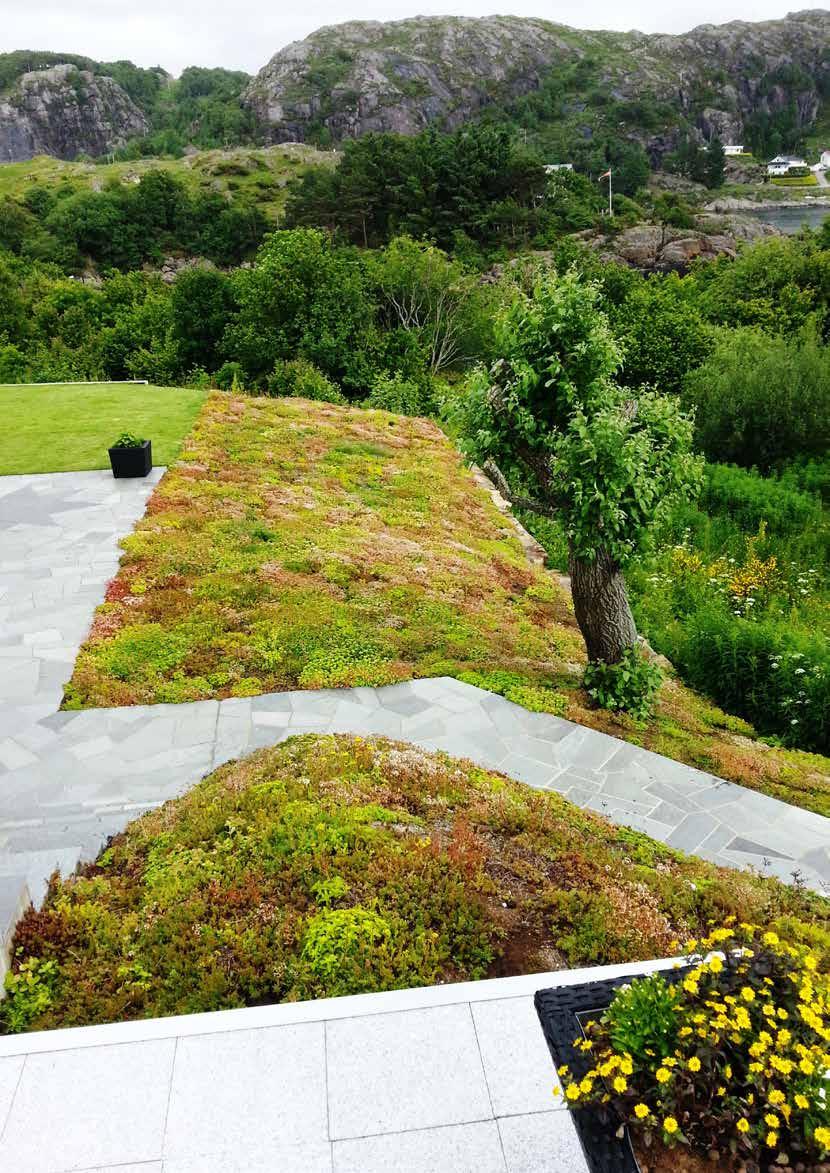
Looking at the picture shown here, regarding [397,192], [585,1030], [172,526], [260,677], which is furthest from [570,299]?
[397,192]

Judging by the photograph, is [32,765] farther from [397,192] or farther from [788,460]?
[397,192]

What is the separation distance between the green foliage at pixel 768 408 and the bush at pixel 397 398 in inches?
419

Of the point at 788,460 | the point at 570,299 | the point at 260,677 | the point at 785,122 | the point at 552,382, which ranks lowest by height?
the point at 788,460

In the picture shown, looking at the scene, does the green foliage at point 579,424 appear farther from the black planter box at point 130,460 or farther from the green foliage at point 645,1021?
the black planter box at point 130,460

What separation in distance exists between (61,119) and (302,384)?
17171 centimetres

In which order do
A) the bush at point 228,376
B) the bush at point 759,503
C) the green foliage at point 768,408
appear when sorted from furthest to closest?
the bush at point 228,376
the green foliage at point 768,408
the bush at point 759,503

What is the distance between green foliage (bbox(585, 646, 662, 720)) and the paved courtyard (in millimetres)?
4521

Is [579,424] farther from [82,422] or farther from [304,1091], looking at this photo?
[82,422]

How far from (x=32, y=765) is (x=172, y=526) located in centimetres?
665

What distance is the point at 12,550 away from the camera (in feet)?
40.1

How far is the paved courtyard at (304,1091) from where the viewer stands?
11.5 feet

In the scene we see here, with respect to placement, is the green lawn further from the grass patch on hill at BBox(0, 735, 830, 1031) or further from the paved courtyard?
the paved courtyard

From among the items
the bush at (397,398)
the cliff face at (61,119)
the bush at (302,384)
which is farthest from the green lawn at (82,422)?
the cliff face at (61,119)

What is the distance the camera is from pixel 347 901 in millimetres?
5012
